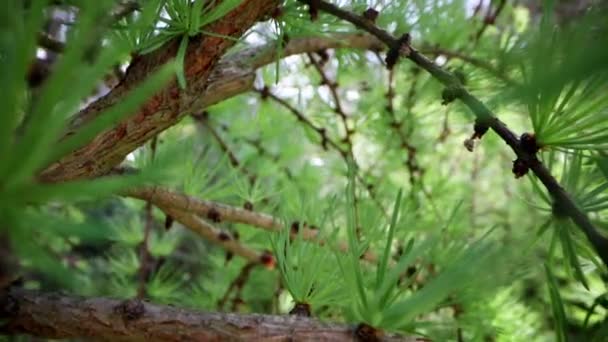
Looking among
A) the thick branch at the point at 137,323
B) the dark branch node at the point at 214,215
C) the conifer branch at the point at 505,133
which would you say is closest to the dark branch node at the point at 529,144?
the conifer branch at the point at 505,133

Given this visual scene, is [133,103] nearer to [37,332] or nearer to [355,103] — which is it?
[37,332]

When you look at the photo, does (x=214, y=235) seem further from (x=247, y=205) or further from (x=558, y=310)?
(x=558, y=310)

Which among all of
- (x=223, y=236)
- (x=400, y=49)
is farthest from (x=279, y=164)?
(x=400, y=49)

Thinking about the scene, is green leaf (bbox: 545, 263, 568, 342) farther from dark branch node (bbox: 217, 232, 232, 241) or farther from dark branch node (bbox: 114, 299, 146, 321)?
dark branch node (bbox: 217, 232, 232, 241)

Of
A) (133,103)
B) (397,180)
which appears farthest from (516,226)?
(133,103)

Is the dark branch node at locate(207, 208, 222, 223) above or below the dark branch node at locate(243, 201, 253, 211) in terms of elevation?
below

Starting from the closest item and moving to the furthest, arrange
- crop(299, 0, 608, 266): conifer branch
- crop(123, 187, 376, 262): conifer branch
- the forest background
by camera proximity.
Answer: the forest background
crop(299, 0, 608, 266): conifer branch
crop(123, 187, 376, 262): conifer branch

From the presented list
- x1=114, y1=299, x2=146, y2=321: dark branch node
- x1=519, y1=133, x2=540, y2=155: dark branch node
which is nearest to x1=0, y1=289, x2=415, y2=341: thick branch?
x1=114, y1=299, x2=146, y2=321: dark branch node
